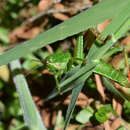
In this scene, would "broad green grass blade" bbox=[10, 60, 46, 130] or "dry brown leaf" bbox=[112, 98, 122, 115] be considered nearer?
"broad green grass blade" bbox=[10, 60, 46, 130]

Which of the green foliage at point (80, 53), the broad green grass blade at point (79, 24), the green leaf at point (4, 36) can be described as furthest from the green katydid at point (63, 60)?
the green leaf at point (4, 36)

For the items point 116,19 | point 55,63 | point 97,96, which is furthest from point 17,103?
point 116,19

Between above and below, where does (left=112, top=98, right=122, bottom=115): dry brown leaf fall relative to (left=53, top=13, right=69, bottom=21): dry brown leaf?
below

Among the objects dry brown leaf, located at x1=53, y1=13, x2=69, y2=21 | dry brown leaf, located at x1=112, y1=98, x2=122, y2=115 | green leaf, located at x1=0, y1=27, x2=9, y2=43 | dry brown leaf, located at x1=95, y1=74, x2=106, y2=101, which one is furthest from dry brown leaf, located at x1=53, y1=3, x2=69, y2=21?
dry brown leaf, located at x1=112, y1=98, x2=122, y2=115

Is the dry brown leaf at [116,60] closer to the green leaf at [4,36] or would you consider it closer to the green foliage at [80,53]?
the green foliage at [80,53]

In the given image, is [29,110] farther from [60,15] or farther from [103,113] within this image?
[60,15]

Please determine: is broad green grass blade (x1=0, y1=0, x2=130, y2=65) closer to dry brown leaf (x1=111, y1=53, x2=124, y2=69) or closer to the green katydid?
the green katydid
